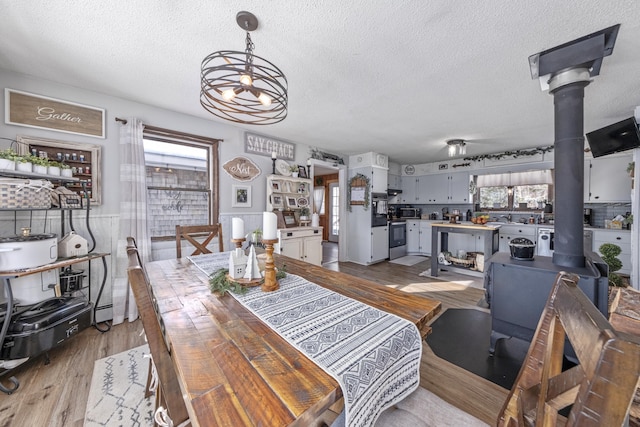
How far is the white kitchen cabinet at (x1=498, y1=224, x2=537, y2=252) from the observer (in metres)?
4.40

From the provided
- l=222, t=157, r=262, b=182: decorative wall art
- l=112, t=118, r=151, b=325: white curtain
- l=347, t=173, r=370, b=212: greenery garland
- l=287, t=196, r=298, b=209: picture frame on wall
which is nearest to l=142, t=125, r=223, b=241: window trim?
l=222, t=157, r=262, b=182: decorative wall art

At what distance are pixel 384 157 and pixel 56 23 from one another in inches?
189

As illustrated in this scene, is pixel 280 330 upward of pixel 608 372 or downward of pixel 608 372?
downward

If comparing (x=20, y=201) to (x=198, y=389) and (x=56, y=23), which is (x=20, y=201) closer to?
(x=56, y=23)

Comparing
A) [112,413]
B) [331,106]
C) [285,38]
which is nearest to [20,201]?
[112,413]

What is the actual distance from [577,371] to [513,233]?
202 inches

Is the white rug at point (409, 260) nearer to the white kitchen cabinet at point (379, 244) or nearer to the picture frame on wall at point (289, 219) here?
the white kitchen cabinet at point (379, 244)

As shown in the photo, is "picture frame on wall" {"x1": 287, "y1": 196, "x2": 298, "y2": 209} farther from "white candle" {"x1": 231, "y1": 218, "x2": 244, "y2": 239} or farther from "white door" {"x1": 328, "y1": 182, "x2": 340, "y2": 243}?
"white door" {"x1": 328, "y1": 182, "x2": 340, "y2": 243}

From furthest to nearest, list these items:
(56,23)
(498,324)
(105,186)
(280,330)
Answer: (105,186) < (498,324) < (56,23) < (280,330)

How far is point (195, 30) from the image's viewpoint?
1.60 meters

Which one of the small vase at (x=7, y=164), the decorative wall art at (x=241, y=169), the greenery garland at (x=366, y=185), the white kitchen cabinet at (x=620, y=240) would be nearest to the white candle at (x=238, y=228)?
the small vase at (x=7, y=164)

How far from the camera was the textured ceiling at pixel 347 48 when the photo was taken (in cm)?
142

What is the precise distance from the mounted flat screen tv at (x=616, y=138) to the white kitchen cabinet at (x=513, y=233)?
66.0 inches

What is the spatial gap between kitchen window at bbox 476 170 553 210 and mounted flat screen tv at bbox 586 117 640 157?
1.79 meters
